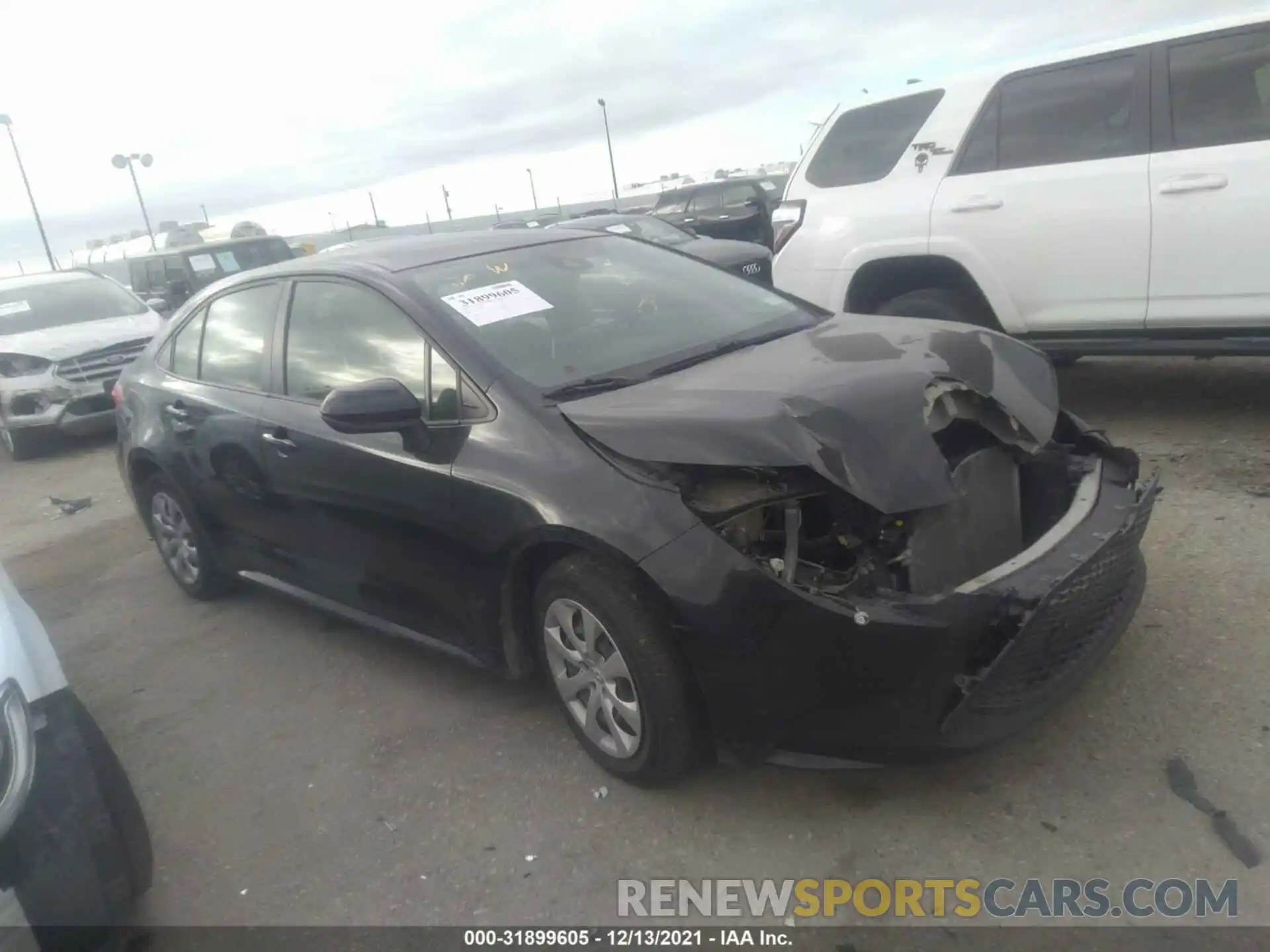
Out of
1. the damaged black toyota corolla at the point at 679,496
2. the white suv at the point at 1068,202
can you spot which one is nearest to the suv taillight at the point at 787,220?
the white suv at the point at 1068,202

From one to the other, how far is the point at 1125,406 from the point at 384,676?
4.56m

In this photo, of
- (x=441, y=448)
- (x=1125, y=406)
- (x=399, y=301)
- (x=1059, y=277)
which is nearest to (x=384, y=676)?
(x=441, y=448)

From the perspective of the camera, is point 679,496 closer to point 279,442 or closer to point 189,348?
point 279,442

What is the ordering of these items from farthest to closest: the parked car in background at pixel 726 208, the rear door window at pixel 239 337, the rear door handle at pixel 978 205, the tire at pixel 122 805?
the parked car in background at pixel 726 208
the rear door handle at pixel 978 205
the rear door window at pixel 239 337
the tire at pixel 122 805

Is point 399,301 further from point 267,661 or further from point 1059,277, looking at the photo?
point 1059,277

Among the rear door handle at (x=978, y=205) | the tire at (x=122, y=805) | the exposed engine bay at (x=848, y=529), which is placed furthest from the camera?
the rear door handle at (x=978, y=205)

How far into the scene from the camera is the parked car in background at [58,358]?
9.27 metres

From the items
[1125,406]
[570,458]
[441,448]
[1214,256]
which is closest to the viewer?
[570,458]

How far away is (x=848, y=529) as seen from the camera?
8.75ft

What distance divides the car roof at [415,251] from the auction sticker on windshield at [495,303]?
313mm

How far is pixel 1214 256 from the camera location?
15.5 feet

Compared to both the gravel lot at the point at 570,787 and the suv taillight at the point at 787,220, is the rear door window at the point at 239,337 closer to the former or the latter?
the gravel lot at the point at 570,787

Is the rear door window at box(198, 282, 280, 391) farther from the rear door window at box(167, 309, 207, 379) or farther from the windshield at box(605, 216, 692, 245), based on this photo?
the windshield at box(605, 216, 692, 245)

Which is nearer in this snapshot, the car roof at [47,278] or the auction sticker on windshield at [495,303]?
the auction sticker on windshield at [495,303]
